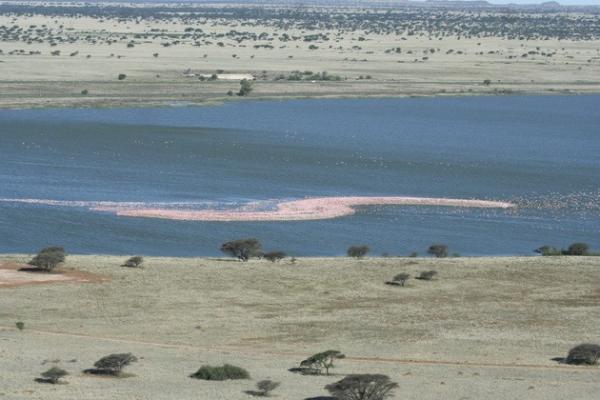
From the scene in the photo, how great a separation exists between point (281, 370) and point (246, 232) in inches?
833

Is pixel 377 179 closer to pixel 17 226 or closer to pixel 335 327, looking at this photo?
pixel 17 226

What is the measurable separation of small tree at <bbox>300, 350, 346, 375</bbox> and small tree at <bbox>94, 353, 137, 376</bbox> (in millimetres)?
3855

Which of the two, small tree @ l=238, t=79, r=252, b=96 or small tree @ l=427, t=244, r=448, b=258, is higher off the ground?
small tree @ l=427, t=244, r=448, b=258

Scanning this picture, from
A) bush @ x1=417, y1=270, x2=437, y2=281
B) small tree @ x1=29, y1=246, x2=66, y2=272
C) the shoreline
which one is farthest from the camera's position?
the shoreline

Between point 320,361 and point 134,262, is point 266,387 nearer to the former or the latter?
point 320,361

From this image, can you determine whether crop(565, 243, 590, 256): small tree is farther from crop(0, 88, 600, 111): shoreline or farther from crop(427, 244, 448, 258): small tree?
crop(0, 88, 600, 111): shoreline

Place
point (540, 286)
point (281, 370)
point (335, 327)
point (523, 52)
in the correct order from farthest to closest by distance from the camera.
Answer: point (523, 52) < point (540, 286) < point (335, 327) < point (281, 370)

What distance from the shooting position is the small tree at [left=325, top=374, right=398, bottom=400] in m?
29.0

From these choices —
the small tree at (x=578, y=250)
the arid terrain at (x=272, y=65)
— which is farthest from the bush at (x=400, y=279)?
the arid terrain at (x=272, y=65)

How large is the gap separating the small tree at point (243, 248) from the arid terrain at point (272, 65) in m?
44.8

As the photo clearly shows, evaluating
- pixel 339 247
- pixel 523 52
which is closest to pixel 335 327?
pixel 339 247

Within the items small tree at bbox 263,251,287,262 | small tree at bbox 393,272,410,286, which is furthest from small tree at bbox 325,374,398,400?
small tree at bbox 263,251,287,262

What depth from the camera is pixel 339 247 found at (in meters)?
51.8

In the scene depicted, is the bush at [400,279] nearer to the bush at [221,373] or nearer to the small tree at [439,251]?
the small tree at [439,251]
